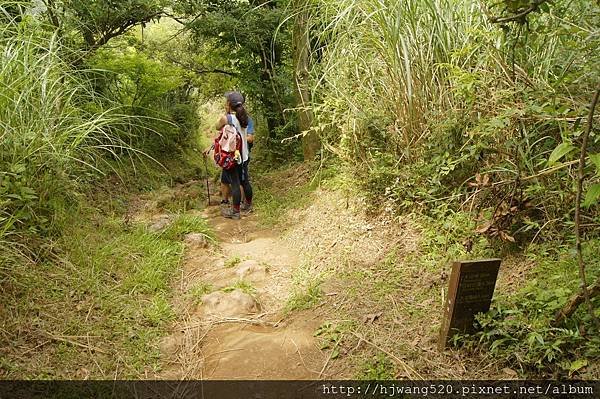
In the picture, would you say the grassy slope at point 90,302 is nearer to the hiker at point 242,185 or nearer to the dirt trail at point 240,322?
the dirt trail at point 240,322

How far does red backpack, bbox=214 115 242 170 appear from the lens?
5.23 m

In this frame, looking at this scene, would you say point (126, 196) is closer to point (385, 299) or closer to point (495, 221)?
point (385, 299)

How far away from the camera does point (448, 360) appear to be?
249 cm

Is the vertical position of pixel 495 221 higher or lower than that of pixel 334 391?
higher

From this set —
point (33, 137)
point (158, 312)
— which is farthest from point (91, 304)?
point (33, 137)

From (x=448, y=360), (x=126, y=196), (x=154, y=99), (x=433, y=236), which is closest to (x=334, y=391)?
(x=448, y=360)

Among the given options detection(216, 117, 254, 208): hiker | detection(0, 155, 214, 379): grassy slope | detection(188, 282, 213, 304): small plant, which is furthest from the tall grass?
detection(216, 117, 254, 208): hiker

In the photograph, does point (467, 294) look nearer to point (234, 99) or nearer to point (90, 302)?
point (90, 302)

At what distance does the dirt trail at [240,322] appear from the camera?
9.11 feet

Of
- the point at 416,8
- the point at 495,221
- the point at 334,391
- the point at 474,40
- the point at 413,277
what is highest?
the point at 416,8

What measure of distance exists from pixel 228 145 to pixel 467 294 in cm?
346

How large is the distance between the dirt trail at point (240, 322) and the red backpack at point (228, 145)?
42.0 inches

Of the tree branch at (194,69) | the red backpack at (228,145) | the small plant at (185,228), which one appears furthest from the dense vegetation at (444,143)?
the tree branch at (194,69)

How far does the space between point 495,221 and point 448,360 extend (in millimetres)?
1040
